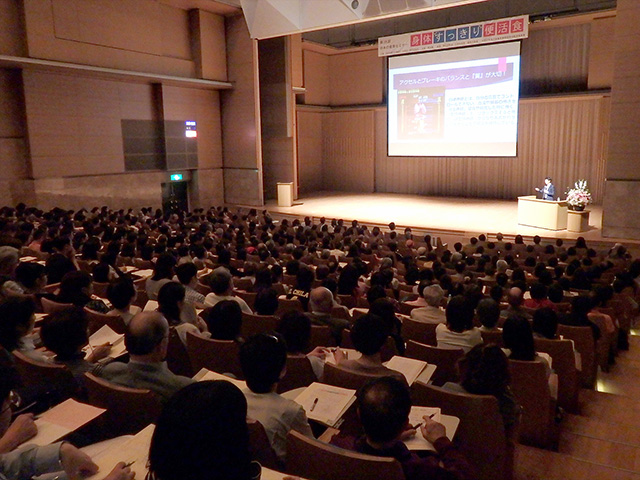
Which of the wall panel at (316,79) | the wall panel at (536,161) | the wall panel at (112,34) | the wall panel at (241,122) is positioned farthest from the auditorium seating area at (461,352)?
the wall panel at (316,79)

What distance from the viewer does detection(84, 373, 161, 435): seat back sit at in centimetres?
238

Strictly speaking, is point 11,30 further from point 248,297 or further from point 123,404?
point 123,404

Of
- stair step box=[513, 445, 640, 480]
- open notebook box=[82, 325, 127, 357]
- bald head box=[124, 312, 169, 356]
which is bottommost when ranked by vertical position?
stair step box=[513, 445, 640, 480]

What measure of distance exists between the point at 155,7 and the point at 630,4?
1166 centimetres

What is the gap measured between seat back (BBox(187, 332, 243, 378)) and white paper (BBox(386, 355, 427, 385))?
3.23ft

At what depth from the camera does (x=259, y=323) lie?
4078mm

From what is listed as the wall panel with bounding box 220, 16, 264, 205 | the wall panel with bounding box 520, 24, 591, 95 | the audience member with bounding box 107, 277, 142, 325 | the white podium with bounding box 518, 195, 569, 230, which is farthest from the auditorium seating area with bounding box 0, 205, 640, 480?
the wall panel with bounding box 520, 24, 591, 95

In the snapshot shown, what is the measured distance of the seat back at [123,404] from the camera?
238cm

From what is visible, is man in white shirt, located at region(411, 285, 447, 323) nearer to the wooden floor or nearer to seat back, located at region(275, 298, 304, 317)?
seat back, located at region(275, 298, 304, 317)

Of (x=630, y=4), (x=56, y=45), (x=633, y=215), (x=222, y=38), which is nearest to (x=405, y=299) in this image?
(x=633, y=215)

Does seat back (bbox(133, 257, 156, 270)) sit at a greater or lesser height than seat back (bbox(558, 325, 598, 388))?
greater

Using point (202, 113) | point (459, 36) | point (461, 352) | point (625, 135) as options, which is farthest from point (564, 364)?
point (202, 113)

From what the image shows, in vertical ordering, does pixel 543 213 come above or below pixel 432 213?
above

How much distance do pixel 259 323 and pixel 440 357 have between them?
1.46 meters
